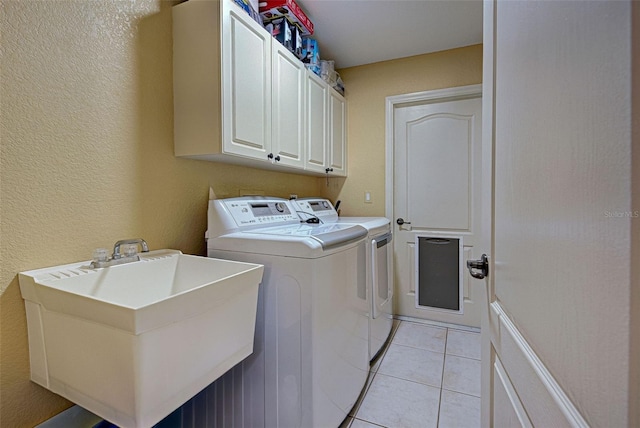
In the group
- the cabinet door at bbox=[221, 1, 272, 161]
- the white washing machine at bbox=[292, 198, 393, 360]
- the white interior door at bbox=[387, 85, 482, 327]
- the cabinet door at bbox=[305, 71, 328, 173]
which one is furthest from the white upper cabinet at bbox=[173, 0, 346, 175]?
the white interior door at bbox=[387, 85, 482, 327]

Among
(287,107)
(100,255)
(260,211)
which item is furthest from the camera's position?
(287,107)

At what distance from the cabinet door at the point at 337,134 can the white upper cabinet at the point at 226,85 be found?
78 centimetres

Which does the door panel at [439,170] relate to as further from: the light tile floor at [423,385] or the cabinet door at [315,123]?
the light tile floor at [423,385]

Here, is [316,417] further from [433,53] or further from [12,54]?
[433,53]

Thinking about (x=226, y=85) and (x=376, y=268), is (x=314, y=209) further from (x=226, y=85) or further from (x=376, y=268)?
(x=226, y=85)

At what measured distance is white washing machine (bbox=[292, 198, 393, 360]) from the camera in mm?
1908

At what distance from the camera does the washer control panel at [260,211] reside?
160cm

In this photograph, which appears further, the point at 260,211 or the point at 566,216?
the point at 260,211

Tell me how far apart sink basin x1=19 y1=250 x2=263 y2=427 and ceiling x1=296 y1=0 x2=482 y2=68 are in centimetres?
194

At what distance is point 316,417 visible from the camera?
126 centimetres

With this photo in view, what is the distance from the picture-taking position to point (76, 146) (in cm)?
112

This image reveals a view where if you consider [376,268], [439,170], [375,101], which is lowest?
[376,268]

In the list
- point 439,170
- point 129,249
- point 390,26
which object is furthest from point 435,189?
point 129,249

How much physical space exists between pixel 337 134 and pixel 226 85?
57.6 inches
